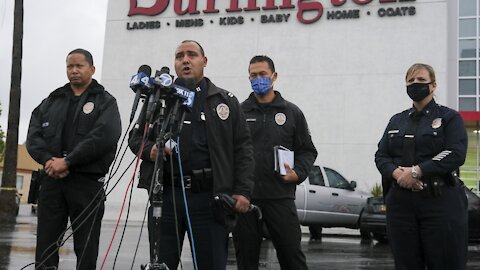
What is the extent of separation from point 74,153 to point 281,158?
1654mm

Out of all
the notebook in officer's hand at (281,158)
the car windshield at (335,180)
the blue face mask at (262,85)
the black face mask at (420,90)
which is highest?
the blue face mask at (262,85)

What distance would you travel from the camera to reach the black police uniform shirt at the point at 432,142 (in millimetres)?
4227

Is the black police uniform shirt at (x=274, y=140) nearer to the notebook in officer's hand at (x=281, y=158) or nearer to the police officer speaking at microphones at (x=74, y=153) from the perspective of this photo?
the notebook in officer's hand at (x=281, y=158)

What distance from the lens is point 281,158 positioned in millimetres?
4840

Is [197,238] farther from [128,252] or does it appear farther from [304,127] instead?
[128,252]

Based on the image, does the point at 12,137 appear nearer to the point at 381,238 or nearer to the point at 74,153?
the point at 381,238

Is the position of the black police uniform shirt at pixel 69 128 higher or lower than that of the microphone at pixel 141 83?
lower

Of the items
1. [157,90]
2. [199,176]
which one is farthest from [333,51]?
[157,90]

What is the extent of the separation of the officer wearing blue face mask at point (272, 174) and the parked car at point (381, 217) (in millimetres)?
8018

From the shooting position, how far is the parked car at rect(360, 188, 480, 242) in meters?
12.7

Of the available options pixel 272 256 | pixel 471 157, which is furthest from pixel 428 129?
pixel 471 157

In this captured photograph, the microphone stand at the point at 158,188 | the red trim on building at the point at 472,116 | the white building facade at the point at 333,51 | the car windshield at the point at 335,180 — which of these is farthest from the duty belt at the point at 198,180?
the red trim on building at the point at 472,116

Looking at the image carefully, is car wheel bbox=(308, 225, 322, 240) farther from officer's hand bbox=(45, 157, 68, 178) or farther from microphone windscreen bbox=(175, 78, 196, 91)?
microphone windscreen bbox=(175, 78, 196, 91)

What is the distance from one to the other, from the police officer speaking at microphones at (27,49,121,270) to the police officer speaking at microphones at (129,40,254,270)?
0.89 metres
